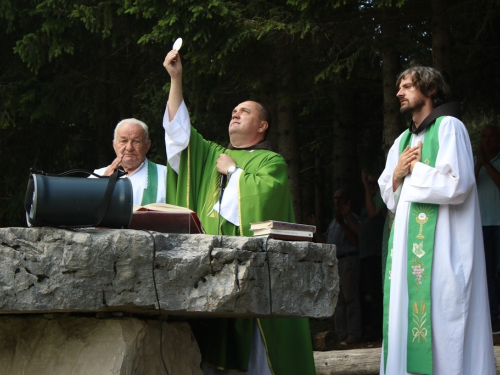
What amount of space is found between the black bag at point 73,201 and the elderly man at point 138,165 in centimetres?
225

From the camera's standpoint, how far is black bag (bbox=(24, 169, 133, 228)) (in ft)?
10.9

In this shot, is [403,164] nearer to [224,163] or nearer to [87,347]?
[224,163]

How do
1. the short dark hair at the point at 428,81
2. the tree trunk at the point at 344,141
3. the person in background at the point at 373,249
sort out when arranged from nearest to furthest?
the short dark hair at the point at 428,81, the person in background at the point at 373,249, the tree trunk at the point at 344,141

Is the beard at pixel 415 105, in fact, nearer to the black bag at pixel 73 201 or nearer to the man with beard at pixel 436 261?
the man with beard at pixel 436 261

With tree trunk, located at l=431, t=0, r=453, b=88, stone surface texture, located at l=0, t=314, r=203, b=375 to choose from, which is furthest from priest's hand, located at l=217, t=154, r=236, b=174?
tree trunk, located at l=431, t=0, r=453, b=88

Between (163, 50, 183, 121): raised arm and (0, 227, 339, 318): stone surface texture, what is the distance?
1645 millimetres

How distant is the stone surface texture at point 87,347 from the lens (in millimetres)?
3588

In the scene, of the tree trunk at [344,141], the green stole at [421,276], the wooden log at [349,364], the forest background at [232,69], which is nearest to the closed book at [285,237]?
the green stole at [421,276]

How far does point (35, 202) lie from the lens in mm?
3297

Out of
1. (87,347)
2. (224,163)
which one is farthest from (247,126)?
(87,347)

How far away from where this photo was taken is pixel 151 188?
5.83 metres

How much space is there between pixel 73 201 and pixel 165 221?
631 mm

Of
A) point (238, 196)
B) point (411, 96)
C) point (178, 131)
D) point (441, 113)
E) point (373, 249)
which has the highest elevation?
A: point (411, 96)

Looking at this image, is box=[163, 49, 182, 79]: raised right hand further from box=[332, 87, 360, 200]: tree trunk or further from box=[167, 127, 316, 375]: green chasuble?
box=[332, 87, 360, 200]: tree trunk
